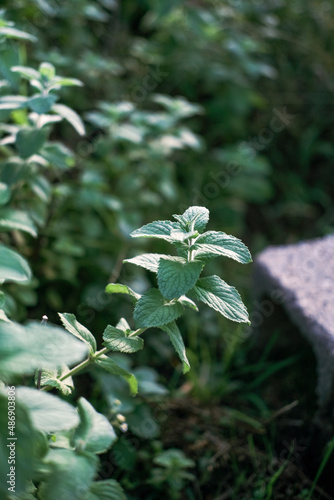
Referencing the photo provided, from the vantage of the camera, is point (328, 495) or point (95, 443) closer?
point (95, 443)

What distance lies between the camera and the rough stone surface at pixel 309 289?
1377mm

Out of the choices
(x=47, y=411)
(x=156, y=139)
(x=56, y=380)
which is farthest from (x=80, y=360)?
(x=156, y=139)

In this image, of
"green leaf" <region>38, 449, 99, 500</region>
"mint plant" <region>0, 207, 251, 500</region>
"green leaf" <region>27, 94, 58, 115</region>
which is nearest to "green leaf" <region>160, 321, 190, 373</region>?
"mint plant" <region>0, 207, 251, 500</region>

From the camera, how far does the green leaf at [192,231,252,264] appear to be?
0.96 m

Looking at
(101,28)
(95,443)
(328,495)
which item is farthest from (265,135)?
(95,443)

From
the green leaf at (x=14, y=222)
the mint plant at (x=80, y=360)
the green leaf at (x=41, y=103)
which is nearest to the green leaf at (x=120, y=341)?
the mint plant at (x=80, y=360)

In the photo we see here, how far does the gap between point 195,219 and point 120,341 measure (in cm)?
27

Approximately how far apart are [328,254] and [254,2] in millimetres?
1745

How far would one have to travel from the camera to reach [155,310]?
947 mm

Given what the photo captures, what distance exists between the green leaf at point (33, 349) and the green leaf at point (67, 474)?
0.17 meters

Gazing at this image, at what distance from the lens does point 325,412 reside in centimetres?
142

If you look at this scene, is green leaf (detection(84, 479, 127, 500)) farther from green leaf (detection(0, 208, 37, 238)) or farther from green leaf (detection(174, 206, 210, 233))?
green leaf (detection(0, 208, 37, 238))

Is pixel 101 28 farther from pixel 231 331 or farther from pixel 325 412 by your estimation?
pixel 325 412

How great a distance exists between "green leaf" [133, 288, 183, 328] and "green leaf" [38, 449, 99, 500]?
0.76 ft
